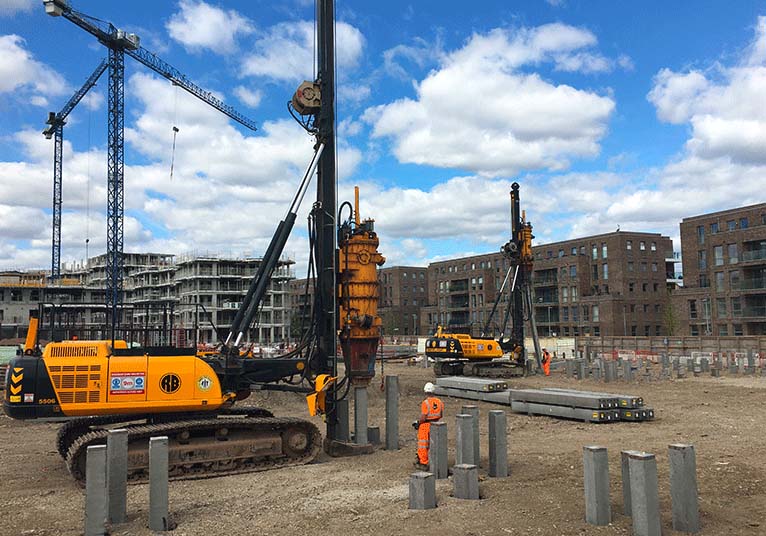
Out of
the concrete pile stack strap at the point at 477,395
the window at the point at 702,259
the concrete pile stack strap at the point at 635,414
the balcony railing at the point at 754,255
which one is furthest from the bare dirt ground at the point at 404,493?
the window at the point at 702,259

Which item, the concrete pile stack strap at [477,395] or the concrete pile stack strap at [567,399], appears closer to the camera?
the concrete pile stack strap at [567,399]

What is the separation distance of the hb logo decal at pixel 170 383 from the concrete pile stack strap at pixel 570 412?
422 inches

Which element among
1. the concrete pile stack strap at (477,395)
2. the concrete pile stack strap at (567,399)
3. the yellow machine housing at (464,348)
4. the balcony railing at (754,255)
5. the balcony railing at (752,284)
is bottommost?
the concrete pile stack strap at (477,395)

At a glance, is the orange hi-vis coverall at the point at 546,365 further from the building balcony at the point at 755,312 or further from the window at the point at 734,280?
the window at the point at 734,280

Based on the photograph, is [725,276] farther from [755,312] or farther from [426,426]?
[426,426]

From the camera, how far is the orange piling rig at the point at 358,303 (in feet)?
42.9

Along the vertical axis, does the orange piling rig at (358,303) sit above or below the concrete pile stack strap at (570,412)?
above

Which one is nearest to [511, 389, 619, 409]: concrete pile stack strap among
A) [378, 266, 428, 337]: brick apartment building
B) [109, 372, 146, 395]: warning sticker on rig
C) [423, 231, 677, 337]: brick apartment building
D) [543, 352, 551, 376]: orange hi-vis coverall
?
[109, 372, 146, 395]: warning sticker on rig

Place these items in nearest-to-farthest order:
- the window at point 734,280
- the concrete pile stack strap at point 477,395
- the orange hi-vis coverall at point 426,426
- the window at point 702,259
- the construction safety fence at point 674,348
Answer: the orange hi-vis coverall at point 426,426 → the concrete pile stack strap at point 477,395 → the construction safety fence at point 674,348 → the window at point 734,280 → the window at point 702,259

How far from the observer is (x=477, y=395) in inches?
866

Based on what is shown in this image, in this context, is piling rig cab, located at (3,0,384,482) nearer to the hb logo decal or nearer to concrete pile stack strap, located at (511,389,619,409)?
the hb logo decal

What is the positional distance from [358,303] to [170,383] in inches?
154

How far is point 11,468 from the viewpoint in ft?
41.4

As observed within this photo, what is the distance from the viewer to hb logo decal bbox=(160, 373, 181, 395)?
11352 mm
